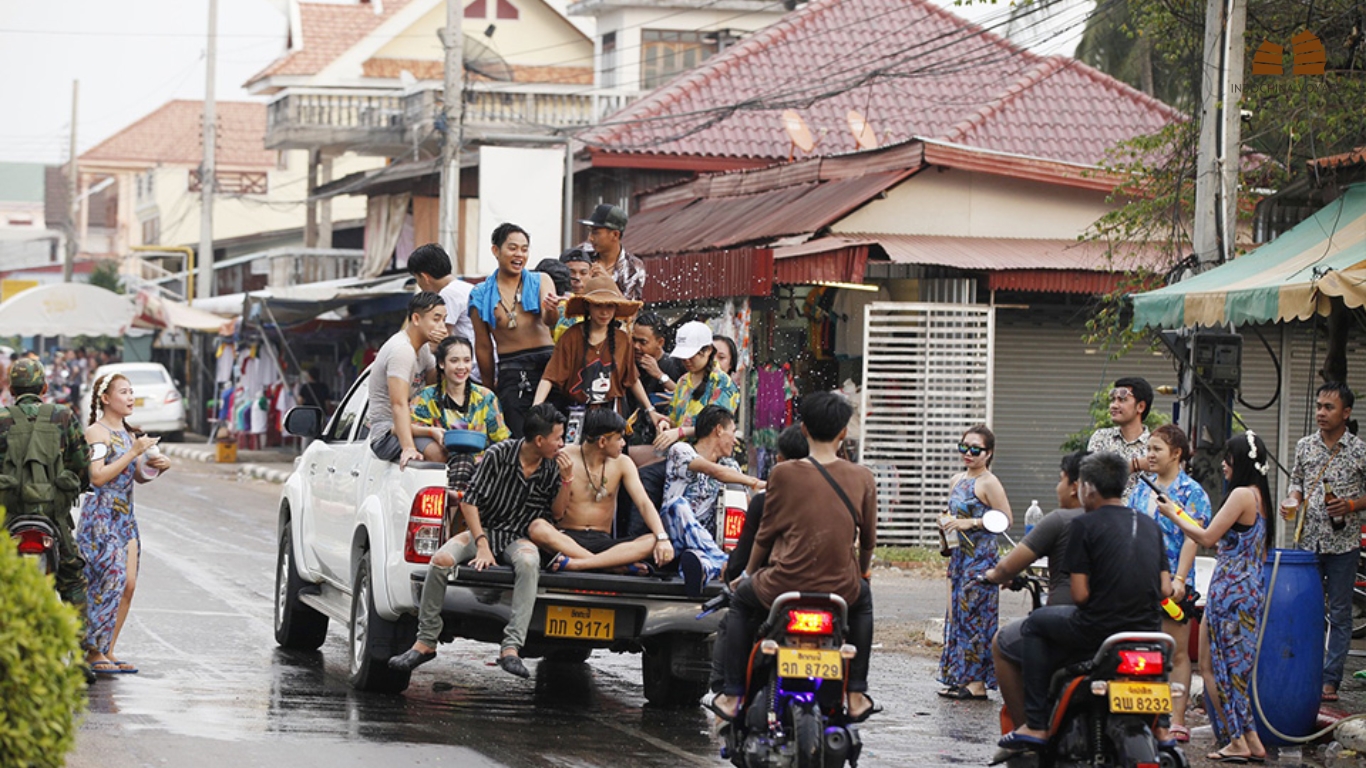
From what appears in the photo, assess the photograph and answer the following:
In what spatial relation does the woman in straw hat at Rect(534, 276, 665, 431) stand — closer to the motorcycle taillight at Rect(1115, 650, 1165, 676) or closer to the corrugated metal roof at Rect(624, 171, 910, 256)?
the motorcycle taillight at Rect(1115, 650, 1165, 676)

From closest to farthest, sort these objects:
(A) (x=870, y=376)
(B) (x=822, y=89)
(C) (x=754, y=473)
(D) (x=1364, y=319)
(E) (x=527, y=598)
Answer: (E) (x=527, y=598) → (D) (x=1364, y=319) → (A) (x=870, y=376) → (C) (x=754, y=473) → (B) (x=822, y=89)

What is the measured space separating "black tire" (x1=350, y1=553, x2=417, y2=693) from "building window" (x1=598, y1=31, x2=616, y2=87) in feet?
109

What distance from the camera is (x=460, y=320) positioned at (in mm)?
11359

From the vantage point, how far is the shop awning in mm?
39781

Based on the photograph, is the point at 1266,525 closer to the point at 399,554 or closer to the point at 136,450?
the point at 399,554

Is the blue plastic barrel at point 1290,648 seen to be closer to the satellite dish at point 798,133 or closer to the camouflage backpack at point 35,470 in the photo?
the camouflage backpack at point 35,470

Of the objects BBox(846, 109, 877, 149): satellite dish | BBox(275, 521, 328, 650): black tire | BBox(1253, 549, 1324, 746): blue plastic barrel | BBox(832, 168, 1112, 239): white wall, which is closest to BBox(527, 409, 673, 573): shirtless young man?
BBox(275, 521, 328, 650): black tire

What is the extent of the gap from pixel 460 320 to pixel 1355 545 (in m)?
5.75

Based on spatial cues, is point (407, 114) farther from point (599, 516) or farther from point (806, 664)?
point (806, 664)

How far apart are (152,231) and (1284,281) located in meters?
68.1

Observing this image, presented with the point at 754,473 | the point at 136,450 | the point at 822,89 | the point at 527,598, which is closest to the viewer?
the point at 527,598

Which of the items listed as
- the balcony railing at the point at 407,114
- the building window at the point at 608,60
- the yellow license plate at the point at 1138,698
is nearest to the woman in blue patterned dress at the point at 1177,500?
the yellow license plate at the point at 1138,698

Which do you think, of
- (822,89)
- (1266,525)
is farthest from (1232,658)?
(822,89)

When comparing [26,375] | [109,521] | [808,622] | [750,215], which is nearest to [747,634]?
[808,622]
